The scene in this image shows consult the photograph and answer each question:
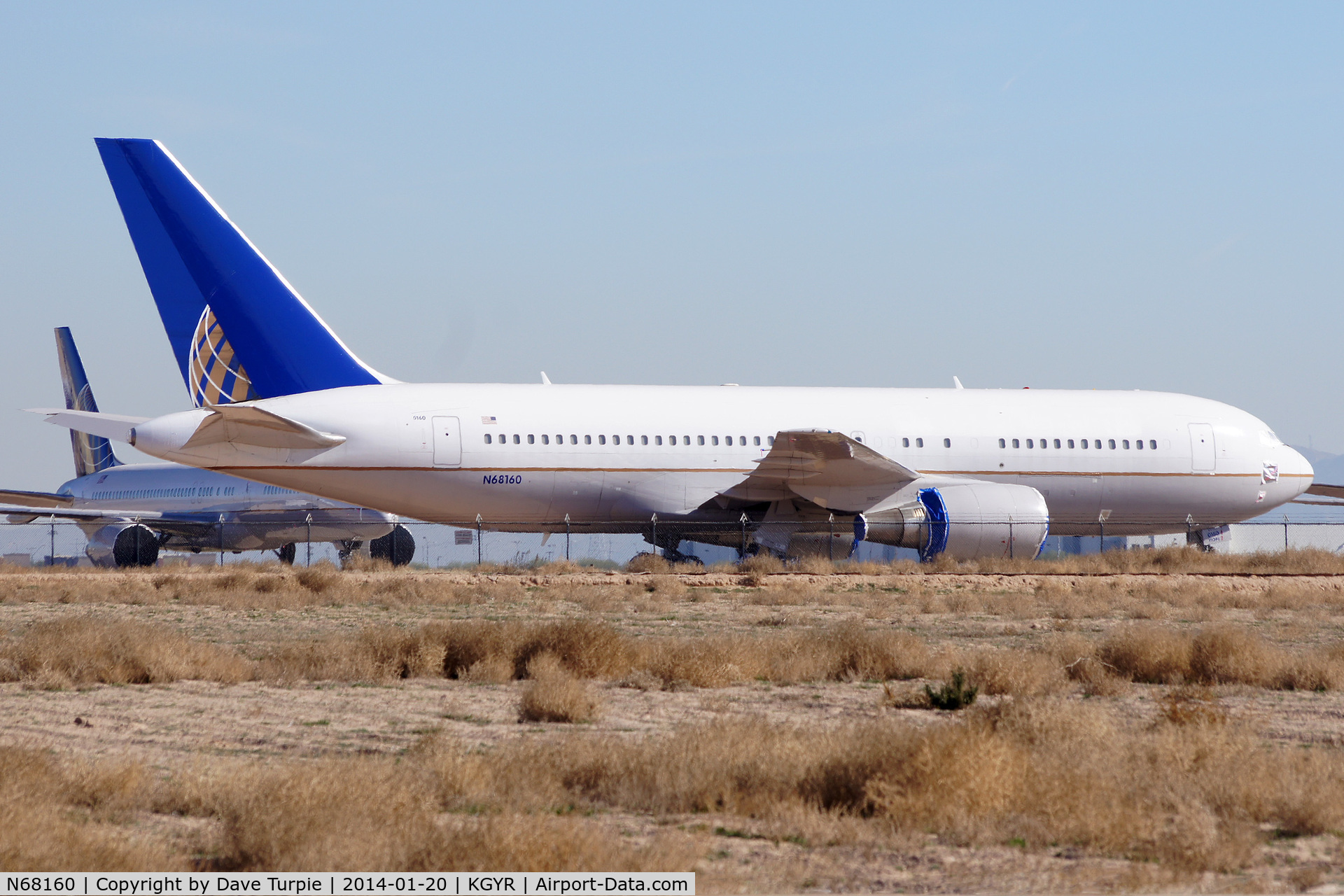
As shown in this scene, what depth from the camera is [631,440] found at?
26281 mm

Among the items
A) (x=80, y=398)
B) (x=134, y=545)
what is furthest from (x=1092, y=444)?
(x=80, y=398)

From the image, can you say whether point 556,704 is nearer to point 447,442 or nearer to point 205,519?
point 447,442

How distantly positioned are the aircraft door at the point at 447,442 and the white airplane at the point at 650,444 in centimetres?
4

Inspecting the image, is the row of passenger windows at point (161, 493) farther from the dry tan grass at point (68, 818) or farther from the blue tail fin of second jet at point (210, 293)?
the dry tan grass at point (68, 818)

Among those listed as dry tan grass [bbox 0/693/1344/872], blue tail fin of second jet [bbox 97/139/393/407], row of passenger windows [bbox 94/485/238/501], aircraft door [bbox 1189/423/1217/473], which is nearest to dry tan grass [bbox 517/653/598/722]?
dry tan grass [bbox 0/693/1344/872]

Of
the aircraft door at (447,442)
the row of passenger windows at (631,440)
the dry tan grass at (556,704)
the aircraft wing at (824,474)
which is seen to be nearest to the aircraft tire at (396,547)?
the row of passenger windows at (631,440)

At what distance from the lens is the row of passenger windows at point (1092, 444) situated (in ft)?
93.3

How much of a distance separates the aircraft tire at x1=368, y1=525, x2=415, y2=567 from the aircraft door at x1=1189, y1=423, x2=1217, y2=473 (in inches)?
828

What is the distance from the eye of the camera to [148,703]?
10.5 m

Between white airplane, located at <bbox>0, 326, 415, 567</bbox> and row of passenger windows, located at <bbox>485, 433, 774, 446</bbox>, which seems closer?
row of passenger windows, located at <bbox>485, 433, 774, 446</bbox>

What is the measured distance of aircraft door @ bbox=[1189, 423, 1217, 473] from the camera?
2944cm

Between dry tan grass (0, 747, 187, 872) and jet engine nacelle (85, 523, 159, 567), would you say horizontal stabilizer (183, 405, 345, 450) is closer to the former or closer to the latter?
jet engine nacelle (85, 523, 159, 567)

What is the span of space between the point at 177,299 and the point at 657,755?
20.4 meters
